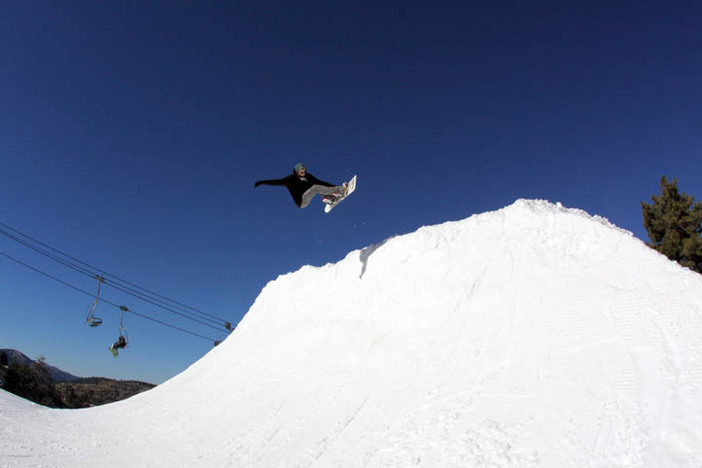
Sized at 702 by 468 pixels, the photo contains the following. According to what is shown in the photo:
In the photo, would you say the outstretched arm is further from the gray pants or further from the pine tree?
the pine tree

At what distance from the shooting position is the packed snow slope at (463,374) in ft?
13.1

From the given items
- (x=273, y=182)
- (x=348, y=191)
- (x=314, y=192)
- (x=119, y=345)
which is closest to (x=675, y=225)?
(x=348, y=191)

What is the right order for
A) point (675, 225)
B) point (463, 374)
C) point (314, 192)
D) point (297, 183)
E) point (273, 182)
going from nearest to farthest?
point (463, 374), point (273, 182), point (297, 183), point (314, 192), point (675, 225)

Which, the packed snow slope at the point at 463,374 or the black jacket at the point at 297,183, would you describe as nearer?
the packed snow slope at the point at 463,374

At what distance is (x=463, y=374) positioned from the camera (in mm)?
5648

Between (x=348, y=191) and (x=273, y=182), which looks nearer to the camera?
(x=273, y=182)

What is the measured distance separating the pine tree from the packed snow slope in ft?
46.8

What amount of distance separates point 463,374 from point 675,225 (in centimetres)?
2032

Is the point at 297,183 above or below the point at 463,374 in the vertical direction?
above

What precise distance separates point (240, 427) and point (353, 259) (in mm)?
6337

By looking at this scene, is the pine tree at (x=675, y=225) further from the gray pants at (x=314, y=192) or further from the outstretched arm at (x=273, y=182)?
the outstretched arm at (x=273, y=182)

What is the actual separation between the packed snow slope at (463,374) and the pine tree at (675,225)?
14.3m

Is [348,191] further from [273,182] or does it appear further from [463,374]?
[463,374]

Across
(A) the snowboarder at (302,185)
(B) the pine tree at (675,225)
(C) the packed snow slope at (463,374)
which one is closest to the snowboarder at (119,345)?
(C) the packed snow slope at (463,374)
